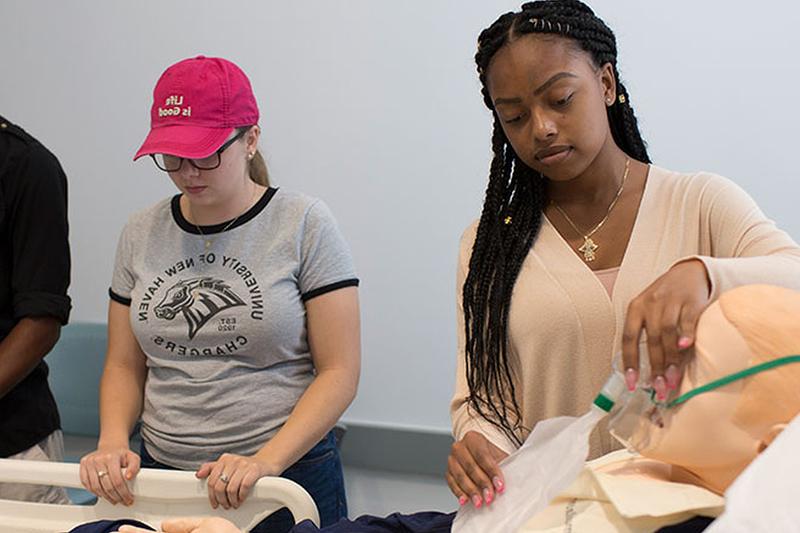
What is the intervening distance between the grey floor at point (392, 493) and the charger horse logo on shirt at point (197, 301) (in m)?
1.36

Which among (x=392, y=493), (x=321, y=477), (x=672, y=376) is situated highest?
(x=672, y=376)

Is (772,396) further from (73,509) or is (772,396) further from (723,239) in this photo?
(73,509)

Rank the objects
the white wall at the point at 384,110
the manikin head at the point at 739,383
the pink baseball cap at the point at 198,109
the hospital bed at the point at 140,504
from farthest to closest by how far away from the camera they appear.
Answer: the white wall at the point at 384,110 → the pink baseball cap at the point at 198,109 → the hospital bed at the point at 140,504 → the manikin head at the point at 739,383

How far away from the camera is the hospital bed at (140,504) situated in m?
1.55

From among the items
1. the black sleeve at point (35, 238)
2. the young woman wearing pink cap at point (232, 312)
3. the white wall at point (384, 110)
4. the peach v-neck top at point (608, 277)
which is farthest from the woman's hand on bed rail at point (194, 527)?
the white wall at point (384, 110)

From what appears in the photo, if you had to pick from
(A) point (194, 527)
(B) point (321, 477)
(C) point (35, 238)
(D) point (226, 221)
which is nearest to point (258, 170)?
(D) point (226, 221)

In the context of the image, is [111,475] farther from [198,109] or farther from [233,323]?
[198,109]

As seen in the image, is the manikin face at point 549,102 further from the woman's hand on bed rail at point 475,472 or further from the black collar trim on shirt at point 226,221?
the black collar trim on shirt at point 226,221

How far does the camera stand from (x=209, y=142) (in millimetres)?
1707

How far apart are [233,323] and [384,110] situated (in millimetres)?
1278

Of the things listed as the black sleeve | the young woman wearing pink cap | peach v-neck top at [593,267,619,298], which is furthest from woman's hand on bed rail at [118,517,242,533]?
the black sleeve

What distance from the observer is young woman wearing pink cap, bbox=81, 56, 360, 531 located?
1.72 meters

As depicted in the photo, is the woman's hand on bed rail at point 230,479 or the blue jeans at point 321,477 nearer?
the woman's hand on bed rail at point 230,479

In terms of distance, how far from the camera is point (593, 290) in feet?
4.51
